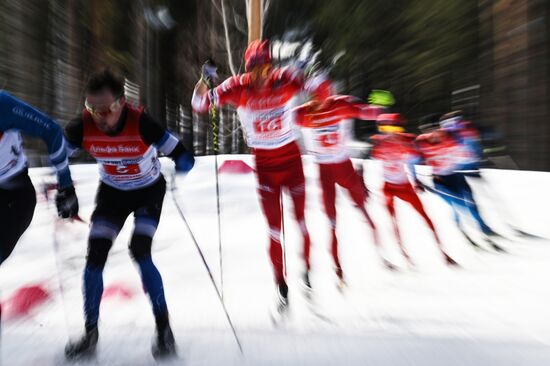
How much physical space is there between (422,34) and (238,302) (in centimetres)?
1366

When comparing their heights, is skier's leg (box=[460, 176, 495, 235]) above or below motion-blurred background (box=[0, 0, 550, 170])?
below

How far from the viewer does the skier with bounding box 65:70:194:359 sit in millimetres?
2342

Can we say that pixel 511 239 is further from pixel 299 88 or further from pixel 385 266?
pixel 299 88

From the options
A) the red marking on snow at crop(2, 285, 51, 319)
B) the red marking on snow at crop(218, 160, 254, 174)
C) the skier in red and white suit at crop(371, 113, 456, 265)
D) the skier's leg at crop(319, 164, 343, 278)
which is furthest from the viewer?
the red marking on snow at crop(218, 160, 254, 174)

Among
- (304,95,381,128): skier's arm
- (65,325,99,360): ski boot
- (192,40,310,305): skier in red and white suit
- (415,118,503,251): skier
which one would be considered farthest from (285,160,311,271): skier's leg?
(415,118,503,251): skier

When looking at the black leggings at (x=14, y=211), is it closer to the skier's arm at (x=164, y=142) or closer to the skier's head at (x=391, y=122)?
the skier's arm at (x=164, y=142)

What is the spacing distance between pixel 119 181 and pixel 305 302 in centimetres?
170

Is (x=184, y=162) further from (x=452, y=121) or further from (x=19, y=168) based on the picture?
(x=452, y=121)

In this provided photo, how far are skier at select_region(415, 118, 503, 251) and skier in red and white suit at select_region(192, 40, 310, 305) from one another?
2.34 m

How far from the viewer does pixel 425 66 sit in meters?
14.6

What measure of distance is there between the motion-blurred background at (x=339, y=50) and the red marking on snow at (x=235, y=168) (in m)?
4.16

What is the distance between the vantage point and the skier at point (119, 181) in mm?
2342

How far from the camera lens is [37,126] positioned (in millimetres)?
2295

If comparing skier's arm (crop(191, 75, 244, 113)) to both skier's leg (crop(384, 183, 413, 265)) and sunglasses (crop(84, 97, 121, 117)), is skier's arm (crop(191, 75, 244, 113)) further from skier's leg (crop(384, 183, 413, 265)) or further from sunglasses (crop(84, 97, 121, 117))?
skier's leg (crop(384, 183, 413, 265))
